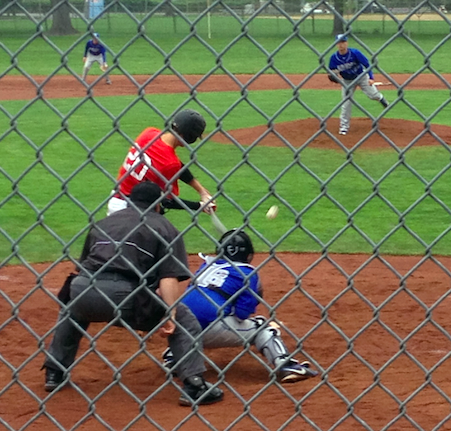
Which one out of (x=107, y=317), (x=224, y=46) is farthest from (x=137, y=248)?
(x=224, y=46)

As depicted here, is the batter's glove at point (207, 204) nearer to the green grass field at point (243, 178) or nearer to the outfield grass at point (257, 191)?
the green grass field at point (243, 178)

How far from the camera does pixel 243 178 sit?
42.2 ft

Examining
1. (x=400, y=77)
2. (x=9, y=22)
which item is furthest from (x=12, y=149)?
(x=9, y=22)

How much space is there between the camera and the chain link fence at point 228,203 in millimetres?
2955

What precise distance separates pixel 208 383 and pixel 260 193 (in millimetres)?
6431

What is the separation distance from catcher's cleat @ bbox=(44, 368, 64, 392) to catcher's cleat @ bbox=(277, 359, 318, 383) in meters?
1.49

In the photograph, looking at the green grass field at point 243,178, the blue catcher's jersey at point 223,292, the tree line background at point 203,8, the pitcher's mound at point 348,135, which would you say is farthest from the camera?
the pitcher's mound at point 348,135

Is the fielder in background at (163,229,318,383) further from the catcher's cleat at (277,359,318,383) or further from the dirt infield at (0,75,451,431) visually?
the dirt infield at (0,75,451,431)

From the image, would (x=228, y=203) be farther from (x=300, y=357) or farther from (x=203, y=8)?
(x=203, y=8)

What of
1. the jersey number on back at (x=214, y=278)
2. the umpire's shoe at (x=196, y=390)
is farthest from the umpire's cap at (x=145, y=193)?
the umpire's shoe at (x=196, y=390)

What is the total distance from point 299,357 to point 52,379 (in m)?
1.86

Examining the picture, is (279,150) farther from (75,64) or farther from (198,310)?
(75,64)

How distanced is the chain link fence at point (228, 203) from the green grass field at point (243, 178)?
1.1 inches

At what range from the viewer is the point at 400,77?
26500 mm
